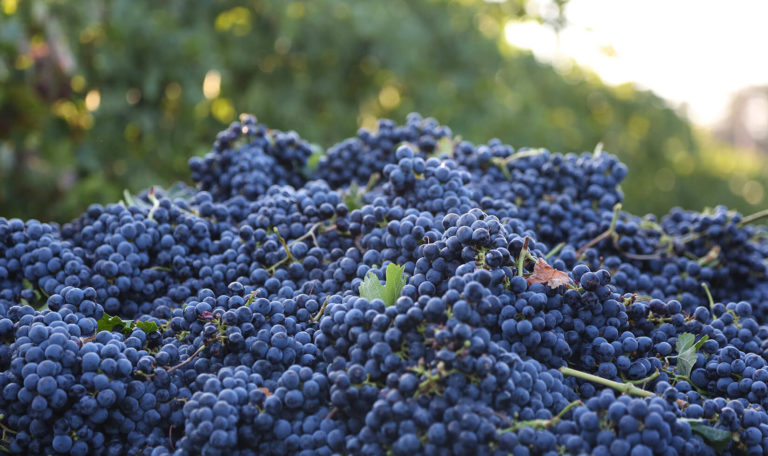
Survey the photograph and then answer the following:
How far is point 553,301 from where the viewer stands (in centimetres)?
88

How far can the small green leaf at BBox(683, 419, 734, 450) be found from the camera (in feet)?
2.63

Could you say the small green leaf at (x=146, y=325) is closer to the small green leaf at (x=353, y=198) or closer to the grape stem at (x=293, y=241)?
the grape stem at (x=293, y=241)

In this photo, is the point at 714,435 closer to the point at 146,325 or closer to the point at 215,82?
the point at 146,325

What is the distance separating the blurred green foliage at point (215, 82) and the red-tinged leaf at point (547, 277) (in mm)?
2389

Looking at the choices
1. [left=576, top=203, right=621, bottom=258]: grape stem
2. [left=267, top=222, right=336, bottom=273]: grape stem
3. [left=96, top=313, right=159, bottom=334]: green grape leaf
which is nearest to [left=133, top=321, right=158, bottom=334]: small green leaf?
[left=96, top=313, right=159, bottom=334]: green grape leaf

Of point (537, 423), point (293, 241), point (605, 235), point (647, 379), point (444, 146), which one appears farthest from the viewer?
point (444, 146)

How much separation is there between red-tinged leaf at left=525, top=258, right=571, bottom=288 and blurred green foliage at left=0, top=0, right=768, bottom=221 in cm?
239

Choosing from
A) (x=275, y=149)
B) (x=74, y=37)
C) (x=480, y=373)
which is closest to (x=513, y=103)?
(x=74, y=37)

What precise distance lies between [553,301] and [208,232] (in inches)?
24.0

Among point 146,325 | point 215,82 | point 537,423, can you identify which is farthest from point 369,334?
point 215,82

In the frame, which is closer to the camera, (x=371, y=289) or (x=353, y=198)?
(x=371, y=289)

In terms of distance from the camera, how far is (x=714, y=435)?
0.80 metres

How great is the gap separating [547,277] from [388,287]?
0.73ft

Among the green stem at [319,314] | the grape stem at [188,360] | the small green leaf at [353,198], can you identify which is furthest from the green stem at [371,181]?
the grape stem at [188,360]
